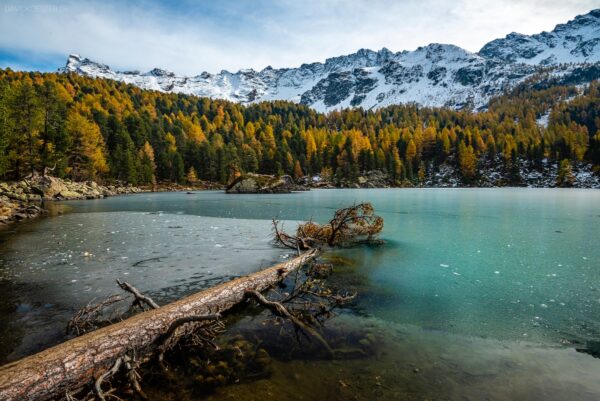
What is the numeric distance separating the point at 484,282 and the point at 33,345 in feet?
44.3

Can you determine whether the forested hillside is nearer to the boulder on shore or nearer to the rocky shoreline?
the rocky shoreline

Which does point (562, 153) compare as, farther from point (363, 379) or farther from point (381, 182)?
point (363, 379)

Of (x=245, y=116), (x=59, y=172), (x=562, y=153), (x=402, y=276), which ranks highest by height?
(x=245, y=116)

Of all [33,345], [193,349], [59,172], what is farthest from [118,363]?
[59,172]

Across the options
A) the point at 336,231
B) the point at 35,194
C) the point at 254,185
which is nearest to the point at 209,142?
the point at 254,185

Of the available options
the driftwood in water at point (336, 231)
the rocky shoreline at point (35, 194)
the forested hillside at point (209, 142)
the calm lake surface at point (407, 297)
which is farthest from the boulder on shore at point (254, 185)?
the driftwood in water at point (336, 231)

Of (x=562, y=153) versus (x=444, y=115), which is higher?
(x=444, y=115)

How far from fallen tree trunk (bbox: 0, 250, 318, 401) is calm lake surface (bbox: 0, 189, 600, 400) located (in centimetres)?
186

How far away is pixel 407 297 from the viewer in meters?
10.4

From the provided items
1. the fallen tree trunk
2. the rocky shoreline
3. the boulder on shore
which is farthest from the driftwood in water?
the boulder on shore

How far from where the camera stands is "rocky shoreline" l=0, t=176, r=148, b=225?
3080 cm

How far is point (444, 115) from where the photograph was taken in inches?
7446

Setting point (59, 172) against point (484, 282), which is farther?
point (59, 172)

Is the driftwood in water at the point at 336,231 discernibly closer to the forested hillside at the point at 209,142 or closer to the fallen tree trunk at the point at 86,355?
the fallen tree trunk at the point at 86,355
